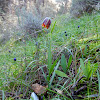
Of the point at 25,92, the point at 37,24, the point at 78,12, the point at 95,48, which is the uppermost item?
the point at 78,12

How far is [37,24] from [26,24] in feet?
1.10

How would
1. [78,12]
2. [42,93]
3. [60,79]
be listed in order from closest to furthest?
[42,93] → [60,79] → [78,12]

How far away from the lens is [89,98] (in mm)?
618

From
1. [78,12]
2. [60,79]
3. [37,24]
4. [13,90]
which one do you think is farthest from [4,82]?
[78,12]

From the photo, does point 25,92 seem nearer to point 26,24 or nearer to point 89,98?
point 89,98

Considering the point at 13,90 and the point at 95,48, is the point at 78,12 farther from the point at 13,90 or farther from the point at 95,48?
the point at 13,90

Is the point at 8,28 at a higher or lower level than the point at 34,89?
higher

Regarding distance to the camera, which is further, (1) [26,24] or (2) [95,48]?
(1) [26,24]

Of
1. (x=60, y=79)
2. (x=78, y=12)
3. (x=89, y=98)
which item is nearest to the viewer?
(x=89, y=98)

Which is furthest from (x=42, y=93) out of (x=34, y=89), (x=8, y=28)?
(x=8, y=28)

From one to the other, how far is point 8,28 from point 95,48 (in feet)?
12.5

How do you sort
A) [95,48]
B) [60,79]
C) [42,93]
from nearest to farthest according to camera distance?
1. [42,93]
2. [60,79]
3. [95,48]

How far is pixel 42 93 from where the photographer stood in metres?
0.73

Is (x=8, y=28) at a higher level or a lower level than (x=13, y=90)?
higher
